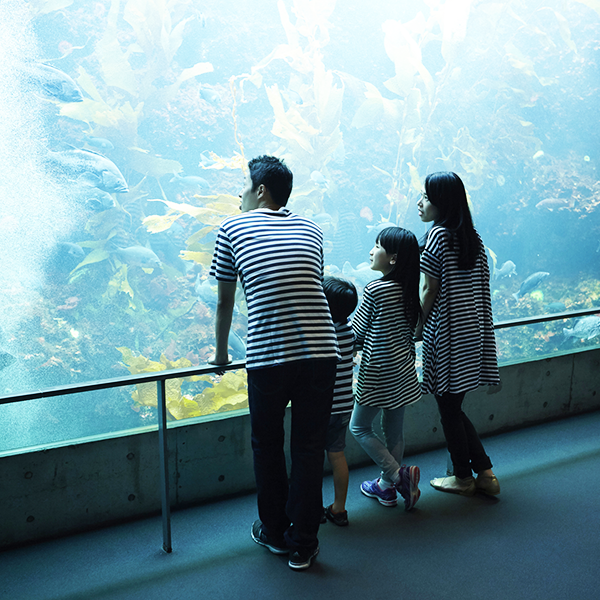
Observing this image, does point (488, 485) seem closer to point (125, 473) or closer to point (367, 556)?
point (367, 556)

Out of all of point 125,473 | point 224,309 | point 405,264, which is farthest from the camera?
point 125,473

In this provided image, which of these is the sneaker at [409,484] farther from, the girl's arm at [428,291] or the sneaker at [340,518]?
the girl's arm at [428,291]

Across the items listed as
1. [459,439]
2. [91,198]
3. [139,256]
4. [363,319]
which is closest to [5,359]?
[91,198]

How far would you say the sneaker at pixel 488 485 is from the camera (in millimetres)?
2264

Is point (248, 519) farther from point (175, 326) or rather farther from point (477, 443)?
point (175, 326)

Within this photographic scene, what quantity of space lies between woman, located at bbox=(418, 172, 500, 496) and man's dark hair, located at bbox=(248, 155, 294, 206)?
0.66 metres

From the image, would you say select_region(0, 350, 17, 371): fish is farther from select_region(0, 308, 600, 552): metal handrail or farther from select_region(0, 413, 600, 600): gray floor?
select_region(0, 308, 600, 552): metal handrail

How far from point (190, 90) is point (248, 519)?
13191 millimetres

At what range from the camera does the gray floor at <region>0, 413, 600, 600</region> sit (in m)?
1.66

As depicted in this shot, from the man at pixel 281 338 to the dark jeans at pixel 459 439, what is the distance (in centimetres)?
79

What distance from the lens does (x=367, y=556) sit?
1837 mm

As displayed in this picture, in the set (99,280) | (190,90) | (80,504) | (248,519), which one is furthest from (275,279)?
(190,90)

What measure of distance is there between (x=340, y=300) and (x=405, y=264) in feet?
1.12

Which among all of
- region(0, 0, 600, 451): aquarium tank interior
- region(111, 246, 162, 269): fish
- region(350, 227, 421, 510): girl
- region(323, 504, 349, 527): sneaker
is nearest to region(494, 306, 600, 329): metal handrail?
region(350, 227, 421, 510): girl
